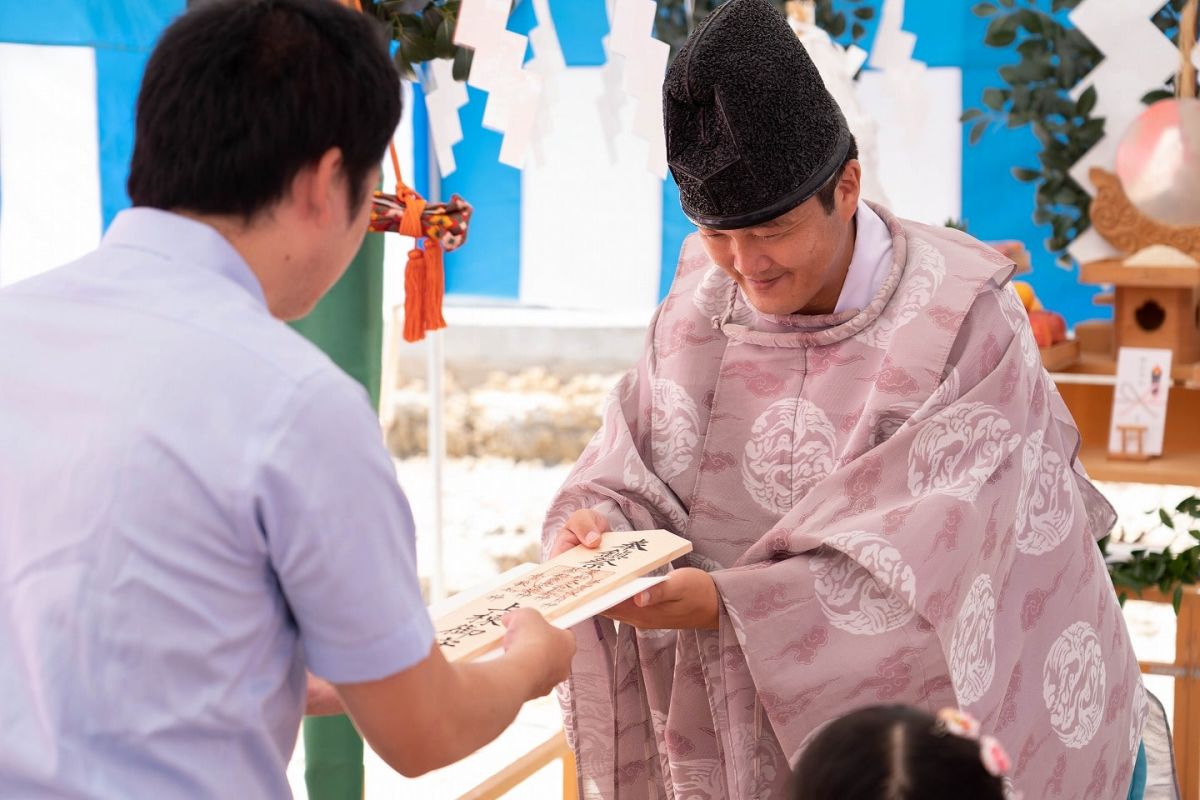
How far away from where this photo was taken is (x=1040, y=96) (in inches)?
164

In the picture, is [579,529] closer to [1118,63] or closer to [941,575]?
[941,575]

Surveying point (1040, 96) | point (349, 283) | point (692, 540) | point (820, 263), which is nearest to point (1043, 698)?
point (692, 540)

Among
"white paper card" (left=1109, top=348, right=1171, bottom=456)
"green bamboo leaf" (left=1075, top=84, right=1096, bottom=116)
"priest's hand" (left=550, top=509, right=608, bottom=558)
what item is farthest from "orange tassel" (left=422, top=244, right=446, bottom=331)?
"green bamboo leaf" (left=1075, top=84, right=1096, bottom=116)

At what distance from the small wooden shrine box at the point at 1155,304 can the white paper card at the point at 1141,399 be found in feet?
0.42

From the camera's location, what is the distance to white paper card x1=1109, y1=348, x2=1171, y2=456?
127 inches

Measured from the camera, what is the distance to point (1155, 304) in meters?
3.44

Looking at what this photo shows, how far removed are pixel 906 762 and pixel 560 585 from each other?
583mm

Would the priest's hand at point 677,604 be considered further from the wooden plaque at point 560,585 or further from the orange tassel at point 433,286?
the orange tassel at point 433,286

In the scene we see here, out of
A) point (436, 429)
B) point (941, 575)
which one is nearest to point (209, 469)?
point (941, 575)

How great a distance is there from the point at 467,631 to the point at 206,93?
71 cm

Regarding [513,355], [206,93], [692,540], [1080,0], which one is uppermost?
[1080,0]

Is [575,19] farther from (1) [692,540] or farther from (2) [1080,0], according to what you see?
(1) [692,540]

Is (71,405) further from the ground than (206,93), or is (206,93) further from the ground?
(206,93)

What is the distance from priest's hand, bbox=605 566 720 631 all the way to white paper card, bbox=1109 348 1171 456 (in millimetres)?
1818
